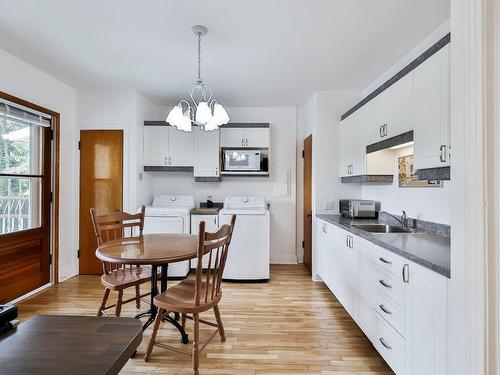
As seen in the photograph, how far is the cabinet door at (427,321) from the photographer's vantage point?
1.24m

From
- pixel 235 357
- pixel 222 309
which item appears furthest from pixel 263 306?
pixel 235 357

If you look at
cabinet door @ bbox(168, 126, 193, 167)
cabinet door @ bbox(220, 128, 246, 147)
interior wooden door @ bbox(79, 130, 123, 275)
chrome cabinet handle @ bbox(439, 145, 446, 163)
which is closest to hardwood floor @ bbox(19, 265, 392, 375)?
interior wooden door @ bbox(79, 130, 123, 275)

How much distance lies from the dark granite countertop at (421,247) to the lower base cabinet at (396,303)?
0.12 ft

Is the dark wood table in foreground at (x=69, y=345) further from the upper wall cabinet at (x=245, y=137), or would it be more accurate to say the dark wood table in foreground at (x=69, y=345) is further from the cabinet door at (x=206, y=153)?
the upper wall cabinet at (x=245, y=137)

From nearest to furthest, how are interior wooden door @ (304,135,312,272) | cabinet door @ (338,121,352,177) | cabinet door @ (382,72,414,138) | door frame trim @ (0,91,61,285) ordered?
cabinet door @ (382,72,414,138) → cabinet door @ (338,121,352,177) → door frame trim @ (0,91,61,285) → interior wooden door @ (304,135,312,272)

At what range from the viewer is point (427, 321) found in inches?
52.6

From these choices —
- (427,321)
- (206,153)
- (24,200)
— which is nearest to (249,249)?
(206,153)

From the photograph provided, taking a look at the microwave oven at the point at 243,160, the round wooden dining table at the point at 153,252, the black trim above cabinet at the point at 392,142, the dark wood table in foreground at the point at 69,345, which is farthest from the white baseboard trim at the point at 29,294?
the black trim above cabinet at the point at 392,142

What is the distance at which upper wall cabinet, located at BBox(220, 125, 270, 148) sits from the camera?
12.9 feet

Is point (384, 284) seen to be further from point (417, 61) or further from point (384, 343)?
point (417, 61)

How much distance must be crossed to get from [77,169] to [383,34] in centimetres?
376

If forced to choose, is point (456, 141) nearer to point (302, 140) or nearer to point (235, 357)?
point (235, 357)

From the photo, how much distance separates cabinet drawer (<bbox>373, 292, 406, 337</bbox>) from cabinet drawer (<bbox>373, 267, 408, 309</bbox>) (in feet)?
0.10

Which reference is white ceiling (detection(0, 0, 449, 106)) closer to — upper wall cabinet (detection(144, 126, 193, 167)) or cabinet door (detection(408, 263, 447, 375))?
upper wall cabinet (detection(144, 126, 193, 167))
